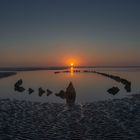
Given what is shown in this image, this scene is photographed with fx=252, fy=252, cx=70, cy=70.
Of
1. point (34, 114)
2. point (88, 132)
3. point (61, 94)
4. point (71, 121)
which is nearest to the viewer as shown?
point (88, 132)

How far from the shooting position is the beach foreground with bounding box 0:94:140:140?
1980cm

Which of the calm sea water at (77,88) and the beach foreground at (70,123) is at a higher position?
the beach foreground at (70,123)

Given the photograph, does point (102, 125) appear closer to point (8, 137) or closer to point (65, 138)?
point (65, 138)

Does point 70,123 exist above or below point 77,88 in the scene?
above

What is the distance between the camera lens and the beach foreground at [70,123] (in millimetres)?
19797

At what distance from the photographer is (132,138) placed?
18.9 metres

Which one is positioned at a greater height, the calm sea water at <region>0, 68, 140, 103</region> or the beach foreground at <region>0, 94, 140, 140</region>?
the beach foreground at <region>0, 94, 140, 140</region>

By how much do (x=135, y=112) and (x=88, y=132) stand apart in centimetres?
1021

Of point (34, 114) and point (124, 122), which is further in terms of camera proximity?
point (34, 114)

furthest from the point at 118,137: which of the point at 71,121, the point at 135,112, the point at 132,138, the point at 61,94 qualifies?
the point at 61,94

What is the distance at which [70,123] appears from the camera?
2397 cm

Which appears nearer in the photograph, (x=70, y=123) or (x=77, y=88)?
(x=70, y=123)

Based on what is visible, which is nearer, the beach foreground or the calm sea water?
the beach foreground

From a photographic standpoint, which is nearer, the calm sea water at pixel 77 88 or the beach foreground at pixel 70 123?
the beach foreground at pixel 70 123
